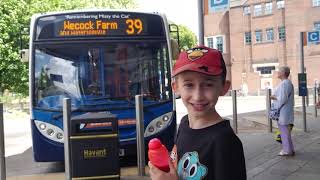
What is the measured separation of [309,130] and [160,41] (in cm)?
727

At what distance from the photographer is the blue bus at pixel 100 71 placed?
355 inches

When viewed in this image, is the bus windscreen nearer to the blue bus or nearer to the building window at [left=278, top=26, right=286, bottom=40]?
the blue bus

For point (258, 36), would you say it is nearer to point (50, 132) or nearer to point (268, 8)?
point (268, 8)

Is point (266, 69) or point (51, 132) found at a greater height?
point (266, 69)

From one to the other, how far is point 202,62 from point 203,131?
29 centimetres

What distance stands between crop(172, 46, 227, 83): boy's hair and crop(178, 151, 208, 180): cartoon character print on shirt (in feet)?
1.16

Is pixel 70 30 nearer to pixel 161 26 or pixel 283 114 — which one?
pixel 161 26

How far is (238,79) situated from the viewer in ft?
215

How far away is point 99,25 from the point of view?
940 centimetres

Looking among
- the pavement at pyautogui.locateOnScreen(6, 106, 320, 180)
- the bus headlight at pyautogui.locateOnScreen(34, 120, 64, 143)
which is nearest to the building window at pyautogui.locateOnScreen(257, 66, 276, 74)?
the pavement at pyautogui.locateOnScreen(6, 106, 320, 180)

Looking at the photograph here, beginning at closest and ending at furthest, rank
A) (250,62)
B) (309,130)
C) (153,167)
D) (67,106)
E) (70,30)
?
(153,167), (67,106), (70,30), (309,130), (250,62)

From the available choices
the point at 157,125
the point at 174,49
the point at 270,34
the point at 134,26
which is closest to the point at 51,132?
the point at 157,125

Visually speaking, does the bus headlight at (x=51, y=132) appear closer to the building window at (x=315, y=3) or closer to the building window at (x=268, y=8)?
the building window at (x=315, y=3)

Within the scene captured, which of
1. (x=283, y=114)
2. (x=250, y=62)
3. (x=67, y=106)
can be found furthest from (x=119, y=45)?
(x=250, y=62)
